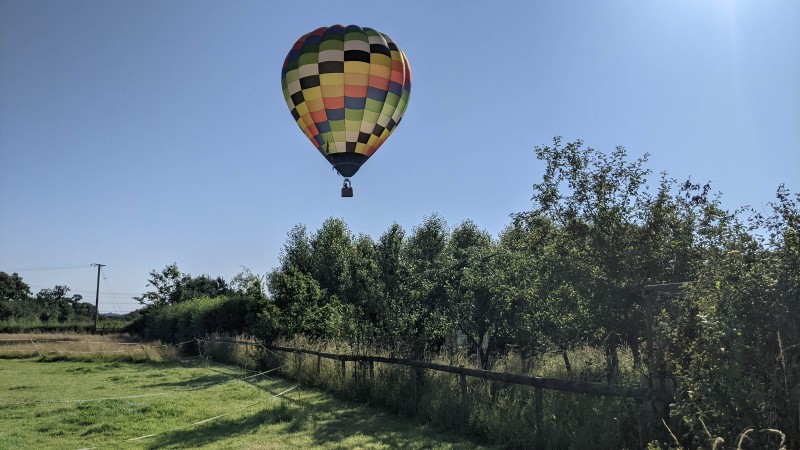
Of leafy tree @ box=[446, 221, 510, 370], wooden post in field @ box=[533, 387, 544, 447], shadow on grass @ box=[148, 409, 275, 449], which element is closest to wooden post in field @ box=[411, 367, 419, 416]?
shadow on grass @ box=[148, 409, 275, 449]

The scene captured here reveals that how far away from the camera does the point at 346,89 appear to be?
17.9 metres

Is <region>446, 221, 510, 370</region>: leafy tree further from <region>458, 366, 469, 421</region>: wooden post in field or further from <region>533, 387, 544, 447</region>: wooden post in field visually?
<region>533, 387, 544, 447</region>: wooden post in field

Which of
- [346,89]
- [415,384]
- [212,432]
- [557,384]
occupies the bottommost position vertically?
[212,432]

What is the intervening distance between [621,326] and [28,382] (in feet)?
67.5

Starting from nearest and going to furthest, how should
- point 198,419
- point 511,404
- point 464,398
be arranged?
point 511,404 < point 464,398 < point 198,419

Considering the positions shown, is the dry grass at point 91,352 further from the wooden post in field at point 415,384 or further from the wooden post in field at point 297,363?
the wooden post in field at point 415,384

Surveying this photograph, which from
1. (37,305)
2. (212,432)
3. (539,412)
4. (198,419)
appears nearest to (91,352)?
(198,419)

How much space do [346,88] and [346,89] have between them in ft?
0.10

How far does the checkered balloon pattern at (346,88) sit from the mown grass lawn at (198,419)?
25.4ft

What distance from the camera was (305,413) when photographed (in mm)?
12516

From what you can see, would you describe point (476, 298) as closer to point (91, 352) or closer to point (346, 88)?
point (346, 88)

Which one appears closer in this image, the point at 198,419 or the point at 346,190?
the point at 198,419

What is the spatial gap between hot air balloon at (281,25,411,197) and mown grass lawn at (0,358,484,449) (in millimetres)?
7174

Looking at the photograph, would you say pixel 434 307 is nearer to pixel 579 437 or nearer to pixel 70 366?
pixel 579 437
